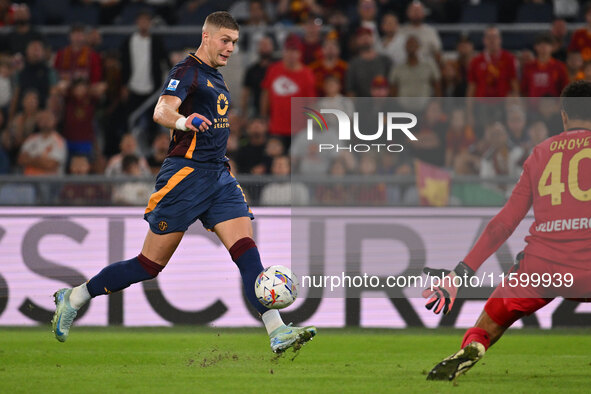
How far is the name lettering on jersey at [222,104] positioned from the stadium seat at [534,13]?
8388mm

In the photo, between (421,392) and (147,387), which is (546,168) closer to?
(421,392)

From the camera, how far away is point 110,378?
6.46 metres

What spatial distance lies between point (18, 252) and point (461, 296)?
4415 millimetres

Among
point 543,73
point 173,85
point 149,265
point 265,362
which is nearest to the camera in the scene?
point 173,85

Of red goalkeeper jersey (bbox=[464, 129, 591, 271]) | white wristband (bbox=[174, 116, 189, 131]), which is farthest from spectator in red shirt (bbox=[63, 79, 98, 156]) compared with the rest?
red goalkeeper jersey (bbox=[464, 129, 591, 271])

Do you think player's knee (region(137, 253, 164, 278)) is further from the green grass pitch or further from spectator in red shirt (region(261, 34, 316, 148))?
spectator in red shirt (region(261, 34, 316, 148))

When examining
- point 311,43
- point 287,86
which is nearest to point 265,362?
point 287,86

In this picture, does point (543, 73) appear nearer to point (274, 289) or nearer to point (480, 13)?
point (480, 13)

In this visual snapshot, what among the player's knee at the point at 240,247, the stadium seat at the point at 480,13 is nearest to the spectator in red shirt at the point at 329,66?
the stadium seat at the point at 480,13

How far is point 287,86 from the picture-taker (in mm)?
11945

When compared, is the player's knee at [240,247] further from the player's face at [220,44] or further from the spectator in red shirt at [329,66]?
the spectator in red shirt at [329,66]

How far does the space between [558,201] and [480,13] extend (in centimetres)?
855

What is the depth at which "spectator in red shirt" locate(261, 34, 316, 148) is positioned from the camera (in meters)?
11.9

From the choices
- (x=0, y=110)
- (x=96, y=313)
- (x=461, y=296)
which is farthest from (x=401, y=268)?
(x=0, y=110)
